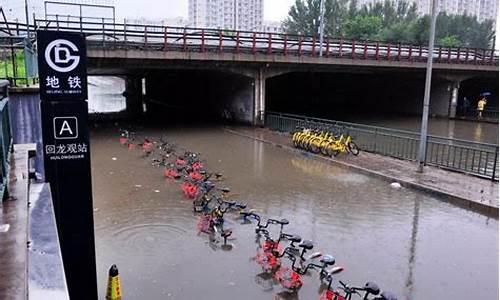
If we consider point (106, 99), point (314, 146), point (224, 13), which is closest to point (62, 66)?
point (314, 146)

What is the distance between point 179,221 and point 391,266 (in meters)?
4.06

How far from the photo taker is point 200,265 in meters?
7.11

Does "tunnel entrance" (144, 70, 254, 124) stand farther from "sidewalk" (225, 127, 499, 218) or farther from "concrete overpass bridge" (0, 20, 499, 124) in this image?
"sidewalk" (225, 127, 499, 218)

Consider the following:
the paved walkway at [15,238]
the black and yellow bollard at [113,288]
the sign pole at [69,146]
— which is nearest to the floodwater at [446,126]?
the black and yellow bollard at [113,288]

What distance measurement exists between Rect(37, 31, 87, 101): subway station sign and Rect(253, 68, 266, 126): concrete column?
19486mm

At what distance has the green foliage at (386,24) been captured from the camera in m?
68.9

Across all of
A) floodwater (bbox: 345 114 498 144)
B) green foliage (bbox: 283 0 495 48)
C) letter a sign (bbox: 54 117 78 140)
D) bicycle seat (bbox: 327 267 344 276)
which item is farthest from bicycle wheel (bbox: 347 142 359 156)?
green foliage (bbox: 283 0 495 48)

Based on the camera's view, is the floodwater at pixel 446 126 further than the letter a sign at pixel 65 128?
Yes

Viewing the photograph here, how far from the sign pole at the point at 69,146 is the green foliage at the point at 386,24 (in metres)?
67.8

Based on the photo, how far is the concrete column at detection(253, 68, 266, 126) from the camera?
2405 cm

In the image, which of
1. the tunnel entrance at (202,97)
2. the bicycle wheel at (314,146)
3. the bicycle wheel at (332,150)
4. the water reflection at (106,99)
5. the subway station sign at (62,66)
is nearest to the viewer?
the subway station sign at (62,66)

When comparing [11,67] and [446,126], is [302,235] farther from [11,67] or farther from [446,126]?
[446,126]

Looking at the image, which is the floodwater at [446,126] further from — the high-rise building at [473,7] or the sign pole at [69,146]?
the high-rise building at [473,7]

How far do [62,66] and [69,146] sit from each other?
823 millimetres
